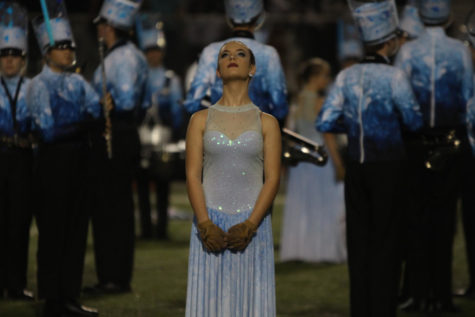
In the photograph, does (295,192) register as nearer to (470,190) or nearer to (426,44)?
(470,190)

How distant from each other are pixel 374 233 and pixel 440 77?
1504 millimetres

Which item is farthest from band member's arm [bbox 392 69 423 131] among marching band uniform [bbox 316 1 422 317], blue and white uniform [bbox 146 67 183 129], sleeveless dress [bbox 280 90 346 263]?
blue and white uniform [bbox 146 67 183 129]

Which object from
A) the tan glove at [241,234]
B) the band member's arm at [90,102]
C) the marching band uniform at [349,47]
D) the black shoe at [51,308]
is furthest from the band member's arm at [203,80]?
the marching band uniform at [349,47]

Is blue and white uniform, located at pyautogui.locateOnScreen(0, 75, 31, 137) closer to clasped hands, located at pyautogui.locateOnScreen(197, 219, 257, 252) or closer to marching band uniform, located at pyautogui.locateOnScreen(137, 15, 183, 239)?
clasped hands, located at pyautogui.locateOnScreen(197, 219, 257, 252)

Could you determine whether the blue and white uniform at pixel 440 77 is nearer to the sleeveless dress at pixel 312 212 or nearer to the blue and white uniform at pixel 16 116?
the blue and white uniform at pixel 16 116

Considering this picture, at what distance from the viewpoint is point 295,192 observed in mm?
10312

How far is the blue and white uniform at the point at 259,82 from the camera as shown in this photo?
6.74 metres

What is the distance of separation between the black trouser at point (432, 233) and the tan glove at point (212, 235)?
2741 millimetres

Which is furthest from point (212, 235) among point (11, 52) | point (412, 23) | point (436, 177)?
point (412, 23)

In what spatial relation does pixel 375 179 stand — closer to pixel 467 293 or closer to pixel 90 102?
pixel 90 102

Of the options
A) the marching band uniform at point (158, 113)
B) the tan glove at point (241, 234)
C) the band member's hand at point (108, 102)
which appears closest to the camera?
the tan glove at point (241, 234)

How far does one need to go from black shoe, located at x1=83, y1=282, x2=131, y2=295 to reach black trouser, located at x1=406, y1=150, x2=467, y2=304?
222 cm

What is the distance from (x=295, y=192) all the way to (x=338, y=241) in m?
0.65

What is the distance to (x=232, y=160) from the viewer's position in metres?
4.69
